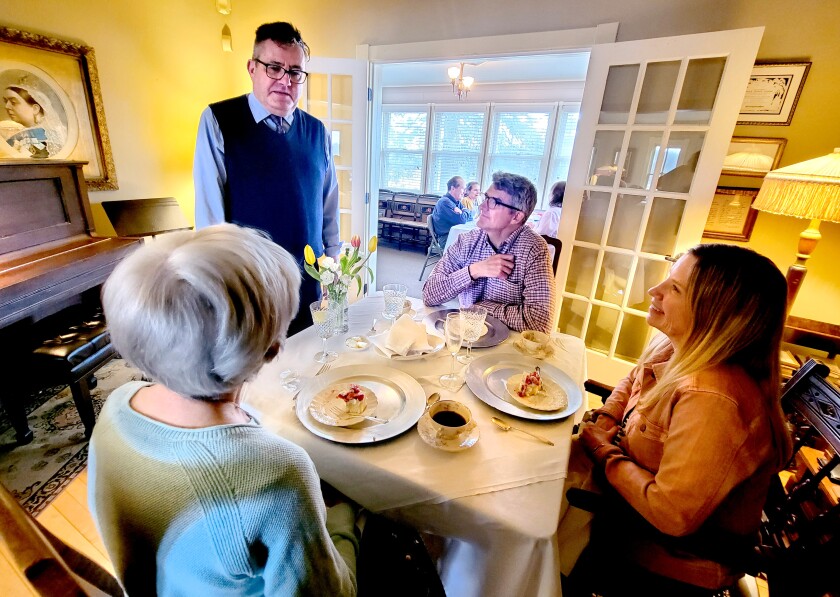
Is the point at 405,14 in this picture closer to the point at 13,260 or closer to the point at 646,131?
the point at 646,131

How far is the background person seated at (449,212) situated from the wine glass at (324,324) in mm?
3499

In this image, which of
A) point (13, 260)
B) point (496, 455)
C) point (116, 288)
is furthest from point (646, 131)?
point (13, 260)

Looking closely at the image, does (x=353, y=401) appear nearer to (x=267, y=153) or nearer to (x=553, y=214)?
(x=267, y=153)

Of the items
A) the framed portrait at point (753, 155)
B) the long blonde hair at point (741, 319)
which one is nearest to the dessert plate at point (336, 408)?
the long blonde hair at point (741, 319)

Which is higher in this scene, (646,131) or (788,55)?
(788,55)

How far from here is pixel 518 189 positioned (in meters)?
1.58

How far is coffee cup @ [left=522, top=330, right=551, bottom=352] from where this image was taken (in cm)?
123

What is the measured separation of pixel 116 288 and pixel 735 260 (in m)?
1.13

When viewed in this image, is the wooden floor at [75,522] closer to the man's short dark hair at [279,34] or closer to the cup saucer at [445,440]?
the cup saucer at [445,440]

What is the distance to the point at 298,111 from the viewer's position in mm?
1706

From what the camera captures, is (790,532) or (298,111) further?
(298,111)

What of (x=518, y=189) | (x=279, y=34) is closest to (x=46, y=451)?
(x=279, y=34)

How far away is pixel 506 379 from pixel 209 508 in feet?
2.62

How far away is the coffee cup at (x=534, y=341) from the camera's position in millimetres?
1227
